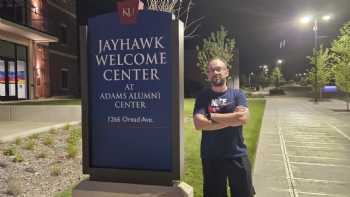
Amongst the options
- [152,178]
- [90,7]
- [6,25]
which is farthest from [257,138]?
[90,7]

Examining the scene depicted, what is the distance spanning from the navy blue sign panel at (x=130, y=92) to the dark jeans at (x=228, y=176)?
1.37ft

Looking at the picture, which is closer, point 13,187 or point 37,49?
point 13,187

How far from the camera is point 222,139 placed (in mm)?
3688

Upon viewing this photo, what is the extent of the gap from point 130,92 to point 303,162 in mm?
5028

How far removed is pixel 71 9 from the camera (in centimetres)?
3538

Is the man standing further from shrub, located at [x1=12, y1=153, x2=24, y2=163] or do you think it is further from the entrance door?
the entrance door

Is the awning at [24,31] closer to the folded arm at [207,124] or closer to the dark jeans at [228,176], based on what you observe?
the folded arm at [207,124]

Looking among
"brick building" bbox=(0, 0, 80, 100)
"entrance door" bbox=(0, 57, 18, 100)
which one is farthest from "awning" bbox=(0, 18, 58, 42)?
"entrance door" bbox=(0, 57, 18, 100)

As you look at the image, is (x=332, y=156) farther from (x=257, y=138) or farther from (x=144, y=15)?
(x=144, y=15)

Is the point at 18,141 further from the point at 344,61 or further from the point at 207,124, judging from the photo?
the point at 344,61

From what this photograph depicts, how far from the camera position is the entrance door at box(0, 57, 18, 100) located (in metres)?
23.8

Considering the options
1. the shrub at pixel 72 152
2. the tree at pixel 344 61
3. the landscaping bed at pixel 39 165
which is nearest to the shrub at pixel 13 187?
the landscaping bed at pixel 39 165

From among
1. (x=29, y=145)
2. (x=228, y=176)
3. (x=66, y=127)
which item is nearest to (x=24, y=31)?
(x=66, y=127)

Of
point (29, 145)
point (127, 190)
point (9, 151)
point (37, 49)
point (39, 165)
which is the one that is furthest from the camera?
point (37, 49)
